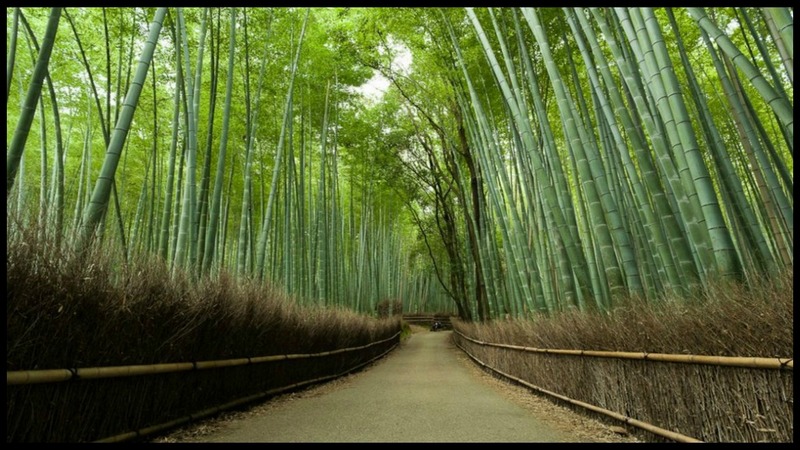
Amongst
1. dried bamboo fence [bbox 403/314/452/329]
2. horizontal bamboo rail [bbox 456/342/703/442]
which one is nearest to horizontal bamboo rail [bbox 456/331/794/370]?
horizontal bamboo rail [bbox 456/342/703/442]

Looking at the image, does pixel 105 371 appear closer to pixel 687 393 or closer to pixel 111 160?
pixel 111 160

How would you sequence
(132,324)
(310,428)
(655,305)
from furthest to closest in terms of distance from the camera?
(310,428)
(655,305)
(132,324)

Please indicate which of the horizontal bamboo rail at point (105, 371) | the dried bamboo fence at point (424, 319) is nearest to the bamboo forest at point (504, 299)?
the horizontal bamboo rail at point (105, 371)

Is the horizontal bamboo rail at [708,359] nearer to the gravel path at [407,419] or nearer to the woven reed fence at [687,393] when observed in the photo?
the woven reed fence at [687,393]

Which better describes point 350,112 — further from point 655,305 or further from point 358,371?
point 655,305

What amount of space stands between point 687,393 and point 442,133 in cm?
802

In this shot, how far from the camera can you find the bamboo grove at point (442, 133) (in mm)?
2430

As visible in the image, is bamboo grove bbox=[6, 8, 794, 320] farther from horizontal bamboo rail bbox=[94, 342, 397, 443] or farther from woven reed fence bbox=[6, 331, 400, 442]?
horizontal bamboo rail bbox=[94, 342, 397, 443]

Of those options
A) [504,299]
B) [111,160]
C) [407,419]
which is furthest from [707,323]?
[504,299]

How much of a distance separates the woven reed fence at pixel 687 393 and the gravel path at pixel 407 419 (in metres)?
0.21

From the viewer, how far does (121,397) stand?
6.72 feet

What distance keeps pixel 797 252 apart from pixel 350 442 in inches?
87.1
